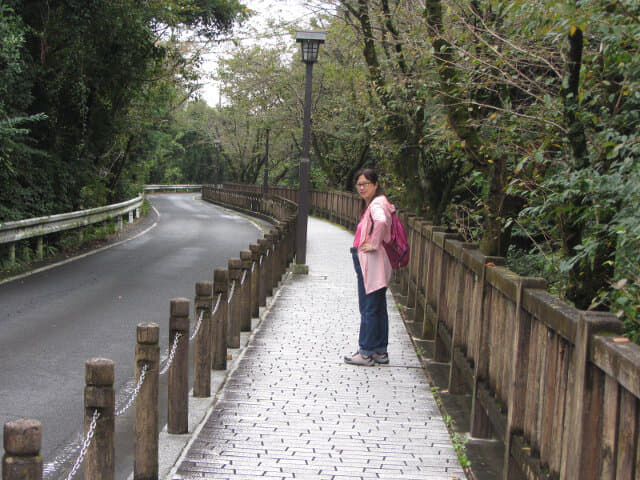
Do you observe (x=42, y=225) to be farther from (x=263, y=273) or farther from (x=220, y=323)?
(x=220, y=323)

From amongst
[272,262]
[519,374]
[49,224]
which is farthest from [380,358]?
[49,224]

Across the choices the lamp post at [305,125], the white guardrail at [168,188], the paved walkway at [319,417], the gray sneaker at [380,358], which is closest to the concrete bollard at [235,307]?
the paved walkway at [319,417]

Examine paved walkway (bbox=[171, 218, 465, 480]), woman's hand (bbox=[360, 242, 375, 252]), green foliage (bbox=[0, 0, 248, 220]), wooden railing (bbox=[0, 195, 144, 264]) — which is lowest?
paved walkway (bbox=[171, 218, 465, 480])

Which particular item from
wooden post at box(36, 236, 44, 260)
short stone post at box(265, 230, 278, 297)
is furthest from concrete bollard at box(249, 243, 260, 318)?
wooden post at box(36, 236, 44, 260)

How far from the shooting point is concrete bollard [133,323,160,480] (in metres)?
4.57

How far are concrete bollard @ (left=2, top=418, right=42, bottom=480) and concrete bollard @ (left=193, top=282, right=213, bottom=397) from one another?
3.38 m

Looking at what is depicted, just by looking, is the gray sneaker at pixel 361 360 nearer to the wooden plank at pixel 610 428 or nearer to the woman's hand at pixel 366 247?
the woman's hand at pixel 366 247

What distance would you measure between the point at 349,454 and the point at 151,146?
3385cm

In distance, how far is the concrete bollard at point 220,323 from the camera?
7.12 m

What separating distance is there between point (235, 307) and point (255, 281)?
6.41 ft

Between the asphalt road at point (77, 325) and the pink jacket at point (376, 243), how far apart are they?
2.35 m

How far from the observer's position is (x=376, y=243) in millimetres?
7562

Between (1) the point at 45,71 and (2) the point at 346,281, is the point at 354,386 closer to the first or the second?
(2) the point at 346,281

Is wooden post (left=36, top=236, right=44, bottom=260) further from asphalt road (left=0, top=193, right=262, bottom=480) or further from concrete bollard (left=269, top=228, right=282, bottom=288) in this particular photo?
concrete bollard (left=269, top=228, right=282, bottom=288)
